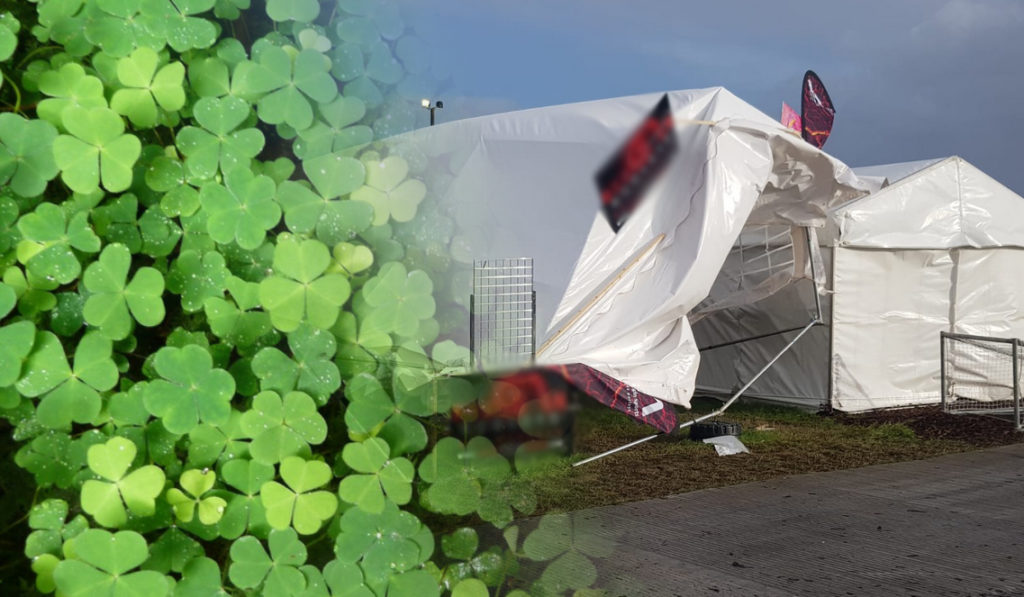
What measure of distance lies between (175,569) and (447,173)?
32.3 inches

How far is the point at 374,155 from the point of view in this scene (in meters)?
1.50

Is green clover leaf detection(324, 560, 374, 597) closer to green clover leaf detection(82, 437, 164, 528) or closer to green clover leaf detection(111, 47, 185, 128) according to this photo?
green clover leaf detection(82, 437, 164, 528)

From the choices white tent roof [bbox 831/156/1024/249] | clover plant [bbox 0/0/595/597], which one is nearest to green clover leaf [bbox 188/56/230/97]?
clover plant [bbox 0/0/595/597]

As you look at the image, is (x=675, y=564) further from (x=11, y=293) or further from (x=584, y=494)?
(x=11, y=293)

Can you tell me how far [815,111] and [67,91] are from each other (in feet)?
33.3

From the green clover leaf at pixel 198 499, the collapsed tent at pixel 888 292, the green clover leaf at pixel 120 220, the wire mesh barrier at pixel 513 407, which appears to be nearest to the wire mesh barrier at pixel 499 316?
the wire mesh barrier at pixel 513 407

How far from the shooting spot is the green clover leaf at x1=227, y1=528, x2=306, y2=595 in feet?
4.93

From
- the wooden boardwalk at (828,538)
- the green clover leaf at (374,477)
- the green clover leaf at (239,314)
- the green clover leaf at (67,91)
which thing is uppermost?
the green clover leaf at (67,91)

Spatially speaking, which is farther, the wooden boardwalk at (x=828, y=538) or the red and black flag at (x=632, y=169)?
the wooden boardwalk at (x=828, y=538)

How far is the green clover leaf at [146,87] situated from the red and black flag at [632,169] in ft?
2.42

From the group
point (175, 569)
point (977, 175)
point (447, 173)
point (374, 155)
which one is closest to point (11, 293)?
point (175, 569)

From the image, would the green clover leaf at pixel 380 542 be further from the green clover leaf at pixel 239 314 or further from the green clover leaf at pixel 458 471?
the green clover leaf at pixel 239 314

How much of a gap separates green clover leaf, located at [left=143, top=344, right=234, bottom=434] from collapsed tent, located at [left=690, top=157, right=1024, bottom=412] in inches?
357

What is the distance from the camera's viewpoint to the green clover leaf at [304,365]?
58.7 inches
